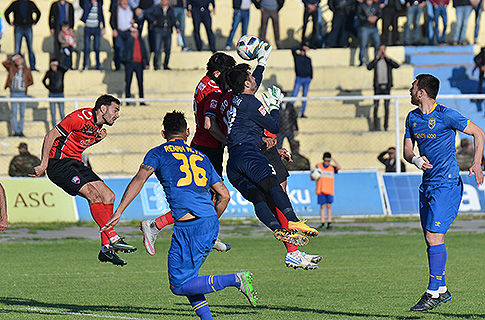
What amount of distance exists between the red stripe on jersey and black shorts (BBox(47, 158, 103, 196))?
10 centimetres

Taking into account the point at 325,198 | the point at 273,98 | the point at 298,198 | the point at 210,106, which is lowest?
the point at 298,198

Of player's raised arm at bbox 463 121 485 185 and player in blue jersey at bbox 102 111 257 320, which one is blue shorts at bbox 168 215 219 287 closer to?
player in blue jersey at bbox 102 111 257 320

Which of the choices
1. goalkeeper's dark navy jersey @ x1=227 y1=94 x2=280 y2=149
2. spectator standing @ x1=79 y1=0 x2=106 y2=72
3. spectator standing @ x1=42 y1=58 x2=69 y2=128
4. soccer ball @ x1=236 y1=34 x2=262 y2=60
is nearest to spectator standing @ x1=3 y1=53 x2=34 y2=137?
spectator standing @ x1=42 y1=58 x2=69 y2=128

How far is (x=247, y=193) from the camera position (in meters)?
9.66

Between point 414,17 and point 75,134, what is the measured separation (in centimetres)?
1874

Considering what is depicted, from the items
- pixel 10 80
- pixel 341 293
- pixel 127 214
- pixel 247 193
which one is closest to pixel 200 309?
pixel 247 193

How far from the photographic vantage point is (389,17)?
26.7 m

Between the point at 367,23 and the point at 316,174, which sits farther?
the point at 367,23

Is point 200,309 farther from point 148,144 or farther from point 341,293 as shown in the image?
point 148,144

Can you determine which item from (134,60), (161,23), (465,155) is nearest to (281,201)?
(465,155)

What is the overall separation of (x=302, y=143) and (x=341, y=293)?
12810mm

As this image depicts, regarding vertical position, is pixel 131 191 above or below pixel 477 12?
below

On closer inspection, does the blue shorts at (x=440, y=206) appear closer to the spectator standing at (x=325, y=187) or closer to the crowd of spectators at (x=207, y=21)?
the spectator standing at (x=325, y=187)

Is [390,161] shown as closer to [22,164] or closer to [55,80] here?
[22,164]
